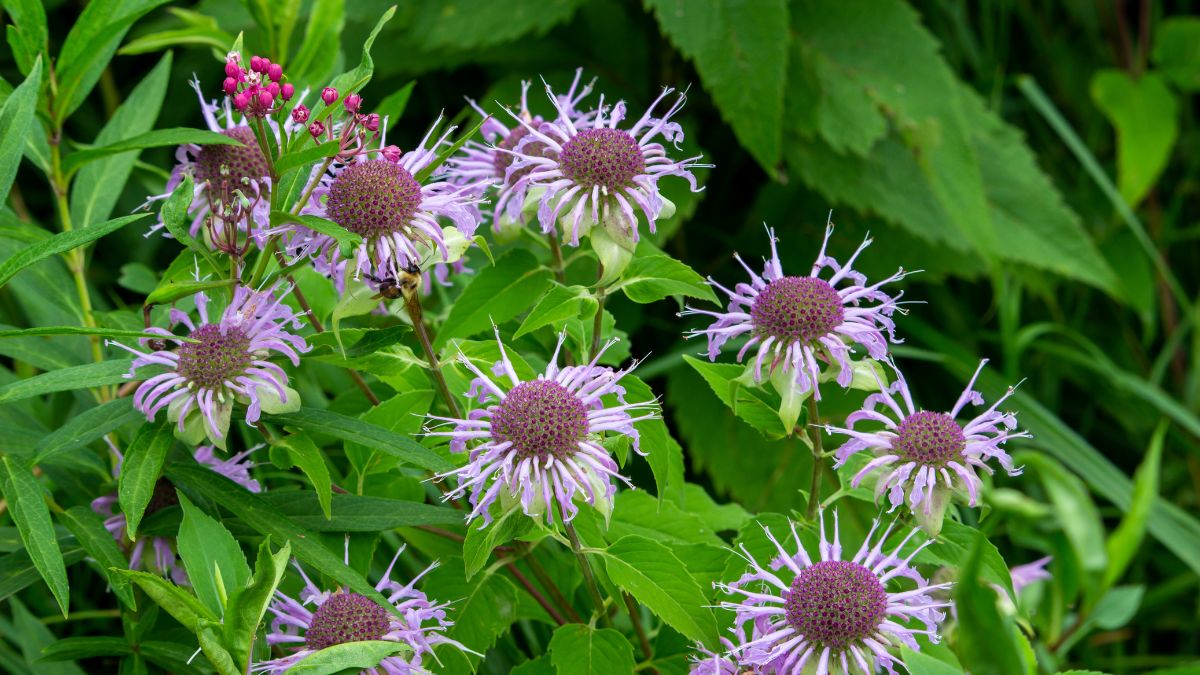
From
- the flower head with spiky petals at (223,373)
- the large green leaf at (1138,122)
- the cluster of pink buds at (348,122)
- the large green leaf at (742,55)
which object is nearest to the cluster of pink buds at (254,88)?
the cluster of pink buds at (348,122)

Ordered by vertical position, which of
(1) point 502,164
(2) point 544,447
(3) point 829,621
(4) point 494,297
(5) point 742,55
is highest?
(5) point 742,55

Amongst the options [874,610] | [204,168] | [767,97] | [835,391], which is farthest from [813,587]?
[835,391]

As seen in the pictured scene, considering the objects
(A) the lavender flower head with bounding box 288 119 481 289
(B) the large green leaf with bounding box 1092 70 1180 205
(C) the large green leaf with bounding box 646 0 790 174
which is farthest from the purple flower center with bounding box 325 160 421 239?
(B) the large green leaf with bounding box 1092 70 1180 205

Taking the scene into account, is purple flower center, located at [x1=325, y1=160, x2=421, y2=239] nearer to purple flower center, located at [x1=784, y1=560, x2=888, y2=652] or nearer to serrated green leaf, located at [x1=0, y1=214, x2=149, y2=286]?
serrated green leaf, located at [x1=0, y1=214, x2=149, y2=286]

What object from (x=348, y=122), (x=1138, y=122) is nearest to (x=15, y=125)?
(x=348, y=122)

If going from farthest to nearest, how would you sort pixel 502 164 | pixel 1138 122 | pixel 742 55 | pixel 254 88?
pixel 1138 122 → pixel 742 55 → pixel 502 164 → pixel 254 88

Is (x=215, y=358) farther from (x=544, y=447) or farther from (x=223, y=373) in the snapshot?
(x=544, y=447)
